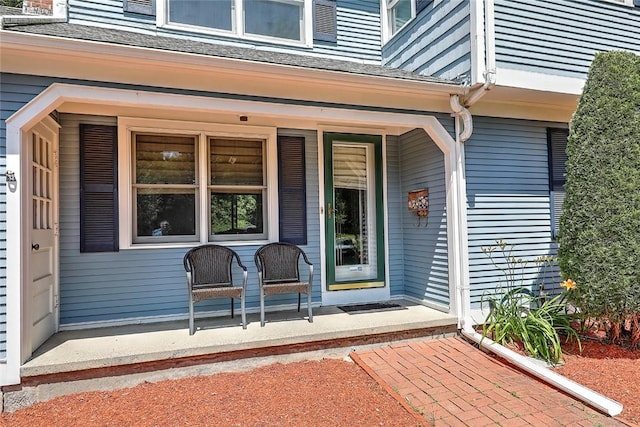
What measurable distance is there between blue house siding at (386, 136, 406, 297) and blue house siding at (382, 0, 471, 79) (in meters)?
0.96

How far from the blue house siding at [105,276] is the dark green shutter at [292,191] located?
661mm

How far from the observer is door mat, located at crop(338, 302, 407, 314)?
436 cm

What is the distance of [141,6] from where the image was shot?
4.43 meters

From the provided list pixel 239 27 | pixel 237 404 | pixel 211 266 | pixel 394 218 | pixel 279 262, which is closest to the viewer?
pixel 237 404

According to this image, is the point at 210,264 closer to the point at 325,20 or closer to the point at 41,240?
the point at 41,240

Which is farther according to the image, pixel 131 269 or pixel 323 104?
pixel 131 269

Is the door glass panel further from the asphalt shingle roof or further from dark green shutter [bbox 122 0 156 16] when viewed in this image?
dark green shutter [bbox 122 0 156 16]

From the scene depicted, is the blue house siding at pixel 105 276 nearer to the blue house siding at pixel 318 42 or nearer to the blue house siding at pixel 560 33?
the blue house siding at pixel 318 42

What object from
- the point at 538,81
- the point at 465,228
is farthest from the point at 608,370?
the point at 538,81

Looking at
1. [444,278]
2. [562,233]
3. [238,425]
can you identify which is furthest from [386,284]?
[238,425]

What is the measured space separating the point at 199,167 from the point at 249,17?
2.06 m

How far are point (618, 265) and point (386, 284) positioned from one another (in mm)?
2313

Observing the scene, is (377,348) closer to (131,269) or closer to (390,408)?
(390,408)

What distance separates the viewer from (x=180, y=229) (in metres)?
4.23
